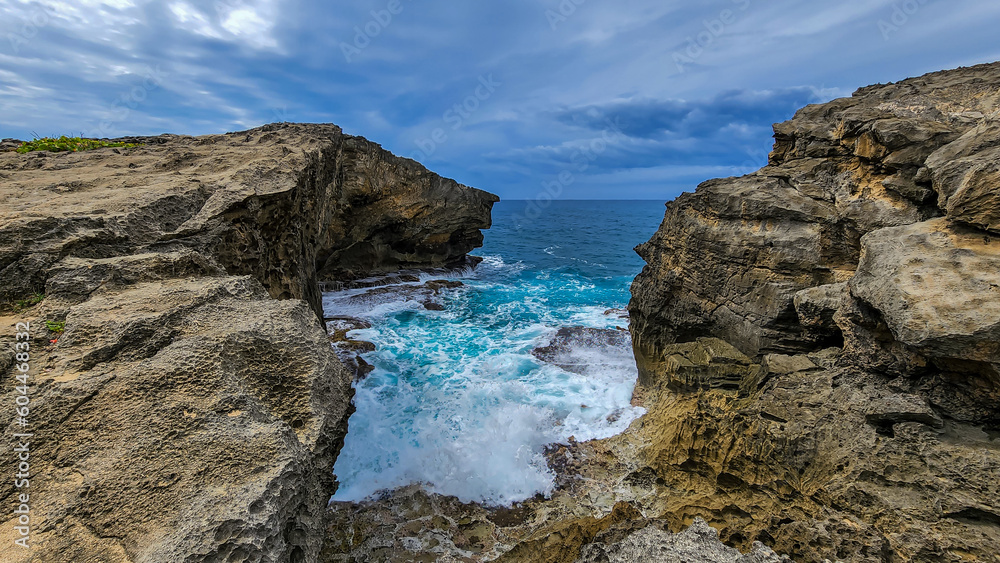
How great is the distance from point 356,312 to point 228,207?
14173 mm

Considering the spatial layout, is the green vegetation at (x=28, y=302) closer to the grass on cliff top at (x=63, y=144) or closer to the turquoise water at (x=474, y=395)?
the turquoise water at (x=474, y=395)

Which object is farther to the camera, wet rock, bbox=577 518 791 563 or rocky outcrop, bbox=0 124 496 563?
wet rock, bbox=577 518 791 563

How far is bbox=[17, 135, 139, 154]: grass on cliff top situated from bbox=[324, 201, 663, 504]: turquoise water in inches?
360

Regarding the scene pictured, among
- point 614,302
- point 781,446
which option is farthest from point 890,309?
point 614,302

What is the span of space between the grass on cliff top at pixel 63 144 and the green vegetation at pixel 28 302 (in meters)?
7.85

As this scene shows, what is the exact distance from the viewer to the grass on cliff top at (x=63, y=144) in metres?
9.76

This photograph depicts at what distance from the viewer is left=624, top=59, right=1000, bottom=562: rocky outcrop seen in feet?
15.2

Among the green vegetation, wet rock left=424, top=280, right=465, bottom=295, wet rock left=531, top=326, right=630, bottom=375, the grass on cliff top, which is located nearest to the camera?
the green vegetation

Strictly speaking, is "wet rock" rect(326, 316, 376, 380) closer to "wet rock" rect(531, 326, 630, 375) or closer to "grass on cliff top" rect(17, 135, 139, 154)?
"wet rock" rect(531, 326, 630, 375)

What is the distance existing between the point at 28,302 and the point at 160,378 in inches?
96.9

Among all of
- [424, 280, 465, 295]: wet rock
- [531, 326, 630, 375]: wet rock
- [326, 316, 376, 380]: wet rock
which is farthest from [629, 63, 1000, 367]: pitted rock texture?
[424, 280, 465, 295]: wet rock

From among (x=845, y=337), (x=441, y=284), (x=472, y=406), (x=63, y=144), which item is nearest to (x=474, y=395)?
(x=472, y=406)

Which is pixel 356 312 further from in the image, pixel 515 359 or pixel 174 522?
pixel 174 522

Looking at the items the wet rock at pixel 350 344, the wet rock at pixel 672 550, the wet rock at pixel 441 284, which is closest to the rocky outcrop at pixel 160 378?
the wet rock at pixel 672 550
